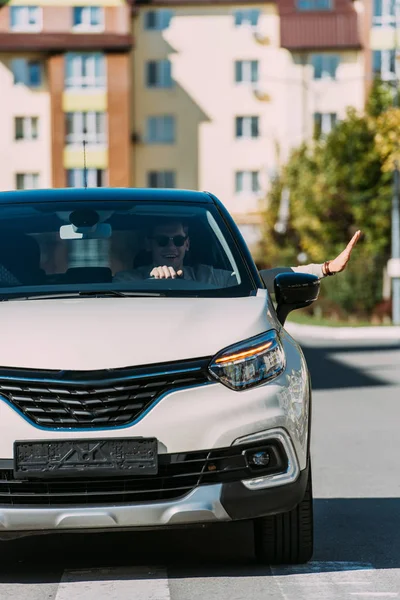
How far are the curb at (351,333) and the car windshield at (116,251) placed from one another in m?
25.5

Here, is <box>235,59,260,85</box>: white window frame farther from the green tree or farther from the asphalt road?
the asphalt road

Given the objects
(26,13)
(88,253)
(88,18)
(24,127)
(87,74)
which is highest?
(26,13)

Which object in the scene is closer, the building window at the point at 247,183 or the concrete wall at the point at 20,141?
the concrete wall at the point at 20,141

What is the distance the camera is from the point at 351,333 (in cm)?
3509

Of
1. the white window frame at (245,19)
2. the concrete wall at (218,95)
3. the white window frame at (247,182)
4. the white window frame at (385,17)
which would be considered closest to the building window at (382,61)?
the white window frame at (385,17)

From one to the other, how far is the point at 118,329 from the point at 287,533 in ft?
3.88

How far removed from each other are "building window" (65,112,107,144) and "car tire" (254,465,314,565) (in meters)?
66.0

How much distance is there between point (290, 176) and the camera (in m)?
60.2

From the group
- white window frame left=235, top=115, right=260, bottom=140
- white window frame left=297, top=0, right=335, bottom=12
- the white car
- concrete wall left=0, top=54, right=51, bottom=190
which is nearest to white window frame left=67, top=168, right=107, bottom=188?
concrete wall left=0, top=54, right=51, bottom=190

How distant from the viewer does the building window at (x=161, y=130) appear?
243 feet

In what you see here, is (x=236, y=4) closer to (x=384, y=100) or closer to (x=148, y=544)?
(x=384, y=100)

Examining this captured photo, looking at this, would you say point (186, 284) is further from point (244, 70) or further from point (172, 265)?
point (244, 70)

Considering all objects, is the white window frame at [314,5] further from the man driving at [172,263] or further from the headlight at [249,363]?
the headlight at [249,363]

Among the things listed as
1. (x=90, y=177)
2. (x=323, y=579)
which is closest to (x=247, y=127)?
(x=90, y=177)
